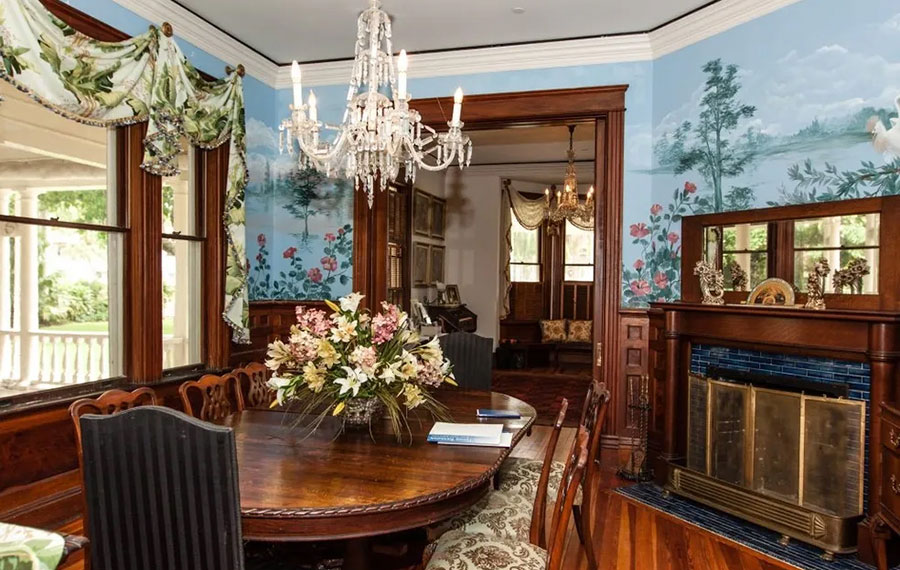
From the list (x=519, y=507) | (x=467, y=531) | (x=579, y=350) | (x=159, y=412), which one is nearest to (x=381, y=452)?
(x=467, y=531)

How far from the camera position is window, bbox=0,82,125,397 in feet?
9.32

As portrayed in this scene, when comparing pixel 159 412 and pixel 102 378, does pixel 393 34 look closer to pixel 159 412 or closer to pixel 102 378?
pixel 102 378

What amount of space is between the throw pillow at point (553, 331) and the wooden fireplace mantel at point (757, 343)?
15.7ft

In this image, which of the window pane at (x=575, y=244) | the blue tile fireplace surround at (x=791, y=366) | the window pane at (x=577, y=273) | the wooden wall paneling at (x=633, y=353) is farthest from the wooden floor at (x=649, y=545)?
the window pane at (x=575, y=244)

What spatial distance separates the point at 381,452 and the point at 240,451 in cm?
47

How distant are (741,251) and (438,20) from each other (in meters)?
2.47

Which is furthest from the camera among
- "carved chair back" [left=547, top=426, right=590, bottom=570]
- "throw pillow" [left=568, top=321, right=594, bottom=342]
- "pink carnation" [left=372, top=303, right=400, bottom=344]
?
"throw pillow" [left=568, top=321, right=594, bottom=342]

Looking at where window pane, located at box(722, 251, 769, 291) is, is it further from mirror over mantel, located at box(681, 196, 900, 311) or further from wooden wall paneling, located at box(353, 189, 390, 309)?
wooden wall paneling, located at box(353, 189, 390, 309)

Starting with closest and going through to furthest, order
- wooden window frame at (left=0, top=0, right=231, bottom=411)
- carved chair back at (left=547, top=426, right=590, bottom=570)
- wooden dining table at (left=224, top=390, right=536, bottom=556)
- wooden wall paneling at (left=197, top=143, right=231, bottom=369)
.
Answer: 1. wooden dining table at (left=224, top=390, right=536, bottom=556)
2. carved chair back at (left=547, top=426, right=590, bottom=570)
3. wooden window frame at (left=0, top=0, right=231, bottom=411)
4. wooden wall paneling at (left=197, top=143, right=231, bottom=369)

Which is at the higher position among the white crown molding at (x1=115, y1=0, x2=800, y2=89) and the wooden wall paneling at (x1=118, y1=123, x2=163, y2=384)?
the white crown molding at (x1=115, y1=0, x2=800, y2=89)

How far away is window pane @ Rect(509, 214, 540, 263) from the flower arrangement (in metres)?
6.87

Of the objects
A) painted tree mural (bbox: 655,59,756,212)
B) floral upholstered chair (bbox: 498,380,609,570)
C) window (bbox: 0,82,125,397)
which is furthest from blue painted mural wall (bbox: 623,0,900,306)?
window (bbox: 0,82,125,397)

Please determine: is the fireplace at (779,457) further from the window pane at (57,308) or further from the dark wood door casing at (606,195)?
the window pane at (57,308)

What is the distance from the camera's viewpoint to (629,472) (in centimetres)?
372
